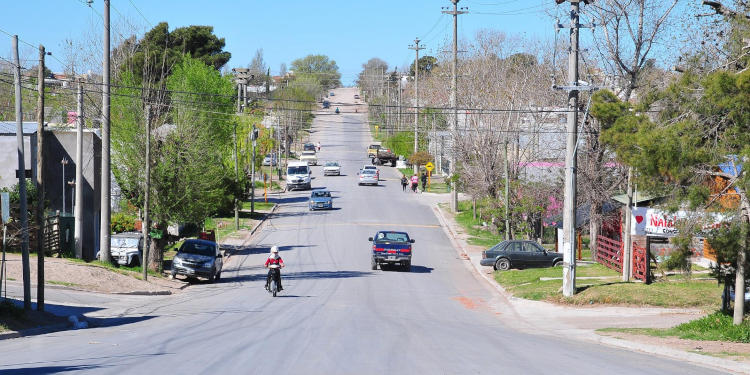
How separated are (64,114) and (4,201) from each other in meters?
33.6

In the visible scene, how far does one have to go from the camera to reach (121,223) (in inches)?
1742

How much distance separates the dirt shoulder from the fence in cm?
1638

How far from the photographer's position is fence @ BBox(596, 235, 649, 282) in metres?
28.3

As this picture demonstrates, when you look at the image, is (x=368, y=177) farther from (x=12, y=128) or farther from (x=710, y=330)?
(x=710, y=330)

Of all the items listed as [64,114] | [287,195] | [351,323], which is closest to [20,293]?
[351,323]

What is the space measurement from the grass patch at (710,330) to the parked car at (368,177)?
59516 mm

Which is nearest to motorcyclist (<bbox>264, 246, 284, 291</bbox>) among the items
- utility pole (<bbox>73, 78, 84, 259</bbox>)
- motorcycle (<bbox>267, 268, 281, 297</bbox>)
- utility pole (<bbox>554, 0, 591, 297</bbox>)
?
motorcycle (<bbox>267, 268, 281, 297</bbox>)

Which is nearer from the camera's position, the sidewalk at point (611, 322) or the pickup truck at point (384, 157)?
the sidewalk at point (611, 322)

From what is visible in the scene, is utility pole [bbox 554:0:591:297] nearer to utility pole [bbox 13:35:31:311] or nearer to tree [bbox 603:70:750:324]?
tree [bbox 603:70:750:324]

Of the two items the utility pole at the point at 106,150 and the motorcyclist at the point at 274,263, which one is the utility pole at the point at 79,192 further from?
the motorcyclist at the point at 274,263

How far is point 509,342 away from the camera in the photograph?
1795 cm

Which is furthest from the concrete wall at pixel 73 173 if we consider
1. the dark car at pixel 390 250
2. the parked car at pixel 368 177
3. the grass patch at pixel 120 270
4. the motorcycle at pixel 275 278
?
the parked car at pixel 368 177

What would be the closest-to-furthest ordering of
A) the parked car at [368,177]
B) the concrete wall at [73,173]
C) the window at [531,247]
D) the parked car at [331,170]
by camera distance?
the window at [531,247] < the concrete wall at [73,173] < the parked car at [368,177] < the parked car at [331,170]

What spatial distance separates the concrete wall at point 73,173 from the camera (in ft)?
123
